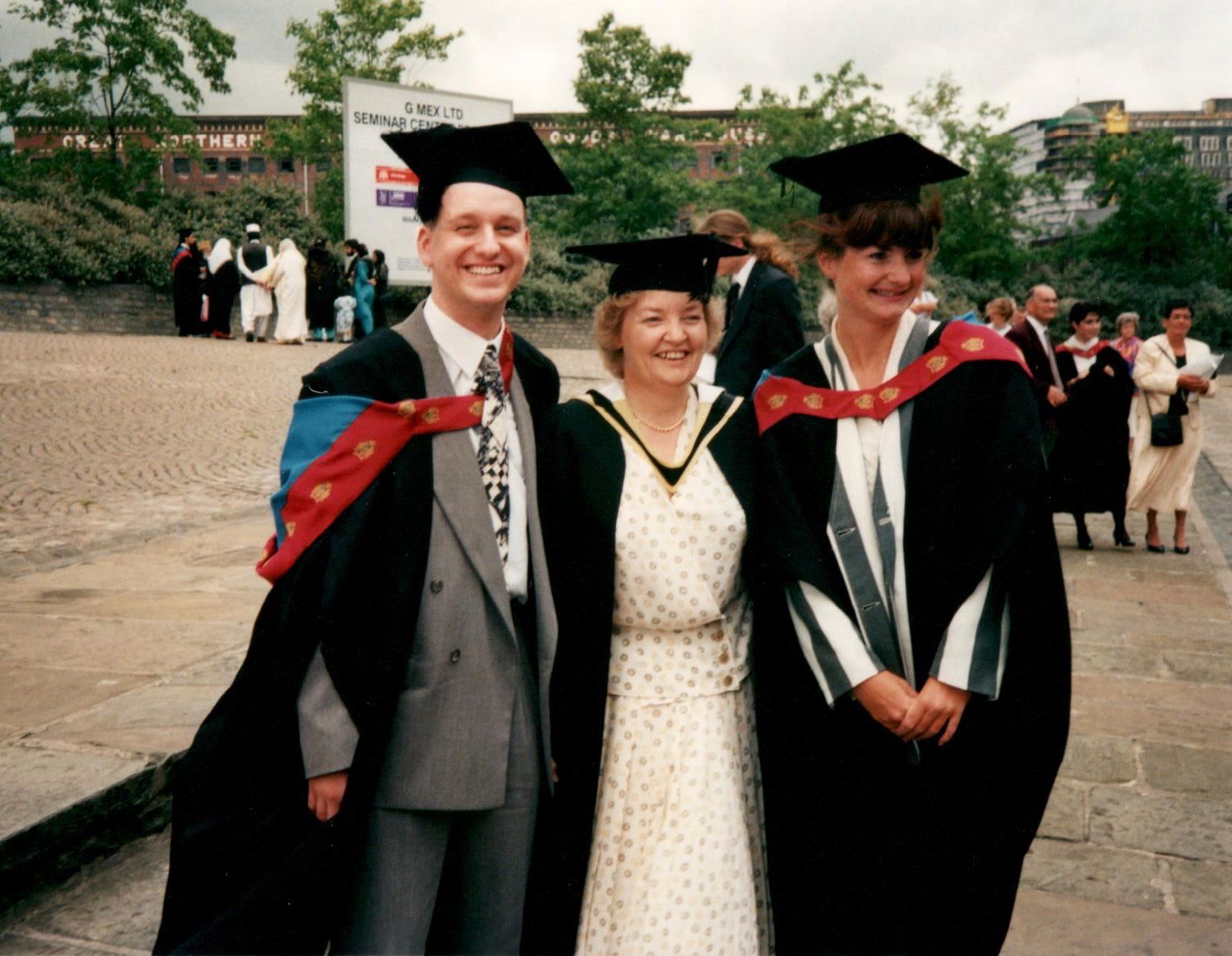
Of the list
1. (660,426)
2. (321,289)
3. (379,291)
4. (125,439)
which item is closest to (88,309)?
(321,289)

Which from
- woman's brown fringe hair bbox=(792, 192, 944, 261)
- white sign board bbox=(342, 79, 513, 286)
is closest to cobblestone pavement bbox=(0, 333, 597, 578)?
white sign board bbox=(342, 79, 513, 286)

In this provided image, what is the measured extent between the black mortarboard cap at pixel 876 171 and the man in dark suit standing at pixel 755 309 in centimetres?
252

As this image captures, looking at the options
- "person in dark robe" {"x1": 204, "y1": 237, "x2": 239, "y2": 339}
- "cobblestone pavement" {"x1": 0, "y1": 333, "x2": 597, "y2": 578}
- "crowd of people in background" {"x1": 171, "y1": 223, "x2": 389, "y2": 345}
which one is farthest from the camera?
"person in dark robe" {"x1": 204, "y1": 237, "x2": 239, "y2": 339}

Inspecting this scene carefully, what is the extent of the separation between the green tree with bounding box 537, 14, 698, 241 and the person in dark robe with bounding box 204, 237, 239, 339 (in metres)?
23.5

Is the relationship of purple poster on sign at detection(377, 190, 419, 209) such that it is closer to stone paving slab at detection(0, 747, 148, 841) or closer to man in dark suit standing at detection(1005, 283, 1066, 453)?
man in dark suit standing at detection(1005, 283, 1066, 453)

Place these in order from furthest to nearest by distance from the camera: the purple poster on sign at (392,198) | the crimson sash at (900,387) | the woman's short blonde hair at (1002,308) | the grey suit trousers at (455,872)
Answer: the woman's short blonde hair at (1002,308) < the purple poster on sign at (392,198) < the crimson sash at (900,387) < the grey suit trousers at (455,872)

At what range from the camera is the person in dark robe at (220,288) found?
2184cm

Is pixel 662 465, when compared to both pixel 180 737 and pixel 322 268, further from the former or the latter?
pixel 322 268

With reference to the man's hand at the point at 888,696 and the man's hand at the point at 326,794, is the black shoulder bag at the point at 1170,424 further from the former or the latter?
the man's hand at the point at 326,794

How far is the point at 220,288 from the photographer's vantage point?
2212 centimetres

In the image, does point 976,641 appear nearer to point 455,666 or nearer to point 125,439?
point 455,666

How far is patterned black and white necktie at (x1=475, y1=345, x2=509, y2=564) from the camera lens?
222 centimetres

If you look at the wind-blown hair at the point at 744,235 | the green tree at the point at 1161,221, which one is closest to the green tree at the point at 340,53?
the green tree at the point at 1161,221

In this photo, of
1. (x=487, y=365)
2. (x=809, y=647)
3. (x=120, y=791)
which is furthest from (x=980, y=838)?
(x=120, y=791)
